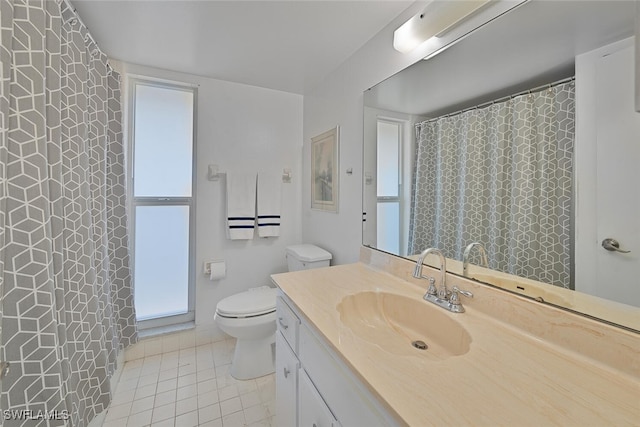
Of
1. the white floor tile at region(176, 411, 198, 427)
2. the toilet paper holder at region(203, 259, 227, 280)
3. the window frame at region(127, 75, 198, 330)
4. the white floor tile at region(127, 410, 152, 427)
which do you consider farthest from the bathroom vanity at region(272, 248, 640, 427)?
the window frame at region(127, 75, 198, 330)

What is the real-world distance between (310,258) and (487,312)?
1.21m

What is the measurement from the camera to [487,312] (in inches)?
34.3

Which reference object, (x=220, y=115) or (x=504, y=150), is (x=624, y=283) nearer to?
(x=504, y=150)

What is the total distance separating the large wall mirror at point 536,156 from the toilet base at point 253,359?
1247 millimetres

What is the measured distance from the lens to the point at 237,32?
60.0 inches

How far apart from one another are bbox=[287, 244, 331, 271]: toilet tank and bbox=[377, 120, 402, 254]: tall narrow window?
1.80 ft

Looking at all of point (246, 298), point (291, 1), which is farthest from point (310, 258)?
point (291, 1)

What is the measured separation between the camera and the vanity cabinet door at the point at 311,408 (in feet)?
2.54

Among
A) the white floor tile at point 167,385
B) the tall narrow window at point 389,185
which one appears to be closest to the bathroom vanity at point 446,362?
the tall narrow window at point 389,185

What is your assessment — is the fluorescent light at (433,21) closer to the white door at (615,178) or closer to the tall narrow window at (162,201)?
the white door at (615,178)

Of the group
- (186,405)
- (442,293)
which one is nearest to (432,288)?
(442,293)

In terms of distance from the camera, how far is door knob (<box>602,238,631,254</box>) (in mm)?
682

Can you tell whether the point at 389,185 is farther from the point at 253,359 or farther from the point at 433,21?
the point at 253,359

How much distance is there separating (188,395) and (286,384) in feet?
3.12
